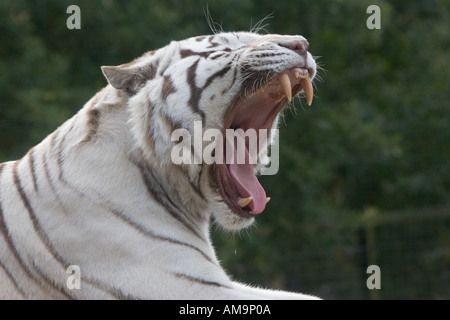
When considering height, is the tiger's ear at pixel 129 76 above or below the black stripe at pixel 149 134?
above

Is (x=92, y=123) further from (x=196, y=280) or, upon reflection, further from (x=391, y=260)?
(x=391, y=260)

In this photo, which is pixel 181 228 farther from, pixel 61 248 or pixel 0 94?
pixel 0 94

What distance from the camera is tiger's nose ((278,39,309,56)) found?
3193 millimetres

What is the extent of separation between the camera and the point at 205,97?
3148mm

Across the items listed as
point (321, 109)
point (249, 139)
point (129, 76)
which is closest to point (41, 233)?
point (129, 76)

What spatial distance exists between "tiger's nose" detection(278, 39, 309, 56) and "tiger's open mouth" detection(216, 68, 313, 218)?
7cm

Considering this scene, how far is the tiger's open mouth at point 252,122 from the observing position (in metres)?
3.22

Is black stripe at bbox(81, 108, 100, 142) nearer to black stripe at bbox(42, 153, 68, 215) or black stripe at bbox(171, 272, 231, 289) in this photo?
black stripe at bbox(42, 153, 68, 215)

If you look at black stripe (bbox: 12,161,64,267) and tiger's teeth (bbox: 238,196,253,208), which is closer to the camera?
black stripe (bbox: 12,161,64,267)

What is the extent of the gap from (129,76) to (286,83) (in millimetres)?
624

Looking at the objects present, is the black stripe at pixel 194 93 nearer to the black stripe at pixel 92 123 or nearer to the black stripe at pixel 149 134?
the black stripe at pixel 149 134

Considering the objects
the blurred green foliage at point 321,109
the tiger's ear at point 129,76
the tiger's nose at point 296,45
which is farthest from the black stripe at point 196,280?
the blurred green foliage at point 321,109

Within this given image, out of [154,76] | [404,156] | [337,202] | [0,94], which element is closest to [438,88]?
[404,156]

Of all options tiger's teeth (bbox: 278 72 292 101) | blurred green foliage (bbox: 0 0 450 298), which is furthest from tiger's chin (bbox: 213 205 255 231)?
blurred green foliage (bbox: 0 0 450 298)
